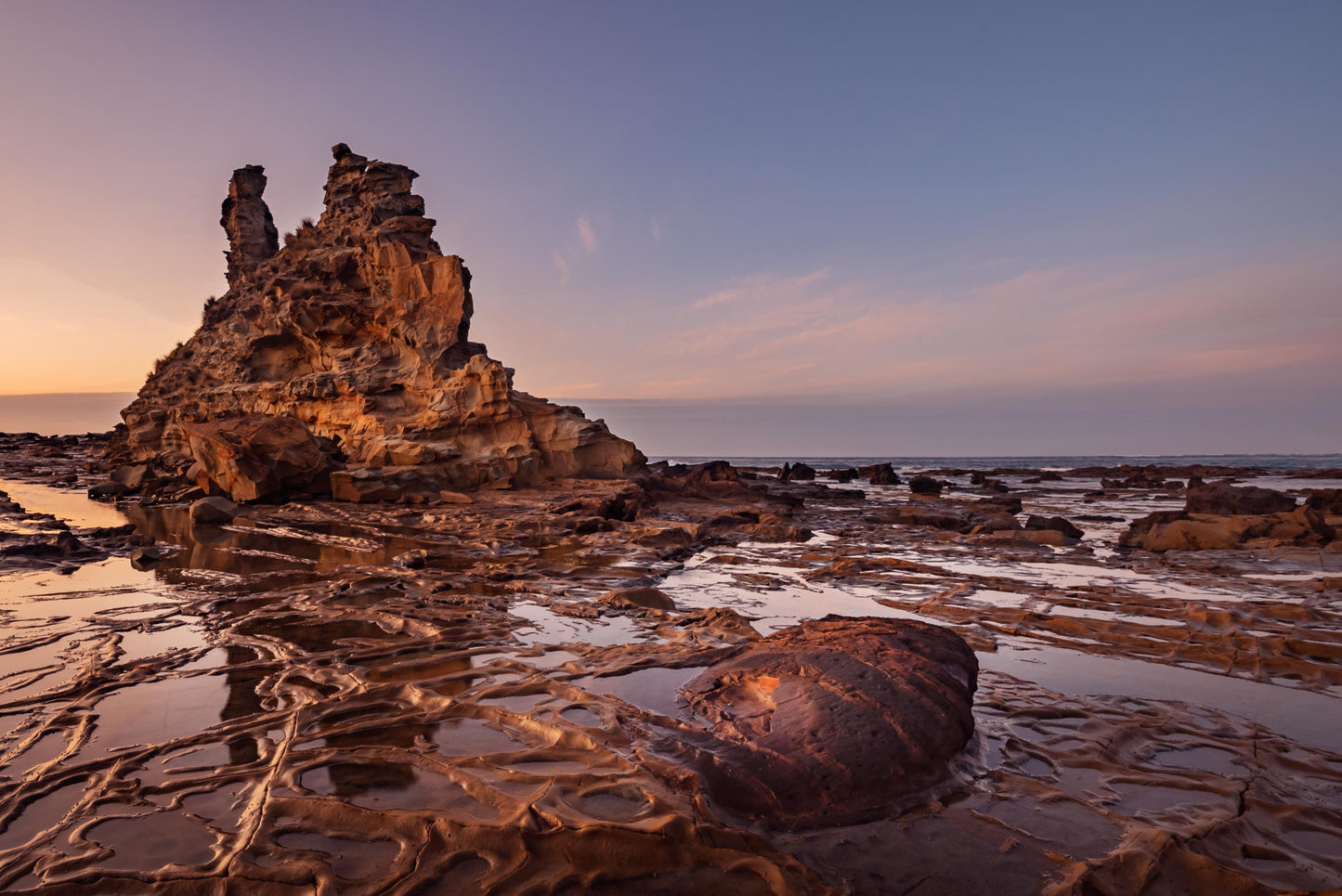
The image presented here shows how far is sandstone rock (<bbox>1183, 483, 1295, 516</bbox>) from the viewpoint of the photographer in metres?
16.0

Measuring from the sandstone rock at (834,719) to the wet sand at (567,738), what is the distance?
0.15 metres

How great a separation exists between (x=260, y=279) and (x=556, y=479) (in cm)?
2104

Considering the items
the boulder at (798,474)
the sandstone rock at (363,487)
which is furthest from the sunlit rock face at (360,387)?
the boulder at (798,474)

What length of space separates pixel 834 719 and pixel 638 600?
4.17 m

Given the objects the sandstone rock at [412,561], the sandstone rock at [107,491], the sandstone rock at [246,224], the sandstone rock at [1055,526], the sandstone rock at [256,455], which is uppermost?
the sandstone rock at [246,224]

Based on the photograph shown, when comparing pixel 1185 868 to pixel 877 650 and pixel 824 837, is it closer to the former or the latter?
pixel 824 837

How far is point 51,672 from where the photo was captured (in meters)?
4.43

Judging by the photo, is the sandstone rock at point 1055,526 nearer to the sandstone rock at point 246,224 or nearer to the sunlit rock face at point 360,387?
the sunlit rock face at point 360,387

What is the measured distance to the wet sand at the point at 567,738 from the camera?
2447 millimetres

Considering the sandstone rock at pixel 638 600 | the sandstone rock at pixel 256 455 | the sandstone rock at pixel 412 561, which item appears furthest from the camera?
the sandstone rock at pixel 256 455

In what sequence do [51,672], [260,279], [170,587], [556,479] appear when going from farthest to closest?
[260,279] < [556,479] < [170,587] < [51,672]

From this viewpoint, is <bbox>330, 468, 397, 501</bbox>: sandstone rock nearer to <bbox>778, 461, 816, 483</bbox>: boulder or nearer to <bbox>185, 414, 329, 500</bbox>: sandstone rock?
<bbox>185, 414, 329, 500</bbox>: sandstone rock

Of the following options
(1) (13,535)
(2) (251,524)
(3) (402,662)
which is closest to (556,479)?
(2) (251,524)

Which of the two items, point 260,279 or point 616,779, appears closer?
point 616,779
